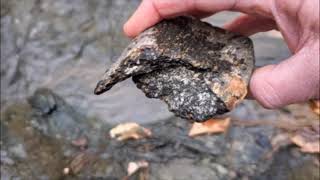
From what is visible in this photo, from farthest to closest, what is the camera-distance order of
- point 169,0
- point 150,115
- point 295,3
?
point 150,115
point 169,0
point 295,3

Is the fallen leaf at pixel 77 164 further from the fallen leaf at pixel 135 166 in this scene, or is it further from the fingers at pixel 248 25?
the fingers at pixel 248 25

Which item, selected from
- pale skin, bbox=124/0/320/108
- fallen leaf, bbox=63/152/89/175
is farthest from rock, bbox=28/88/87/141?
pale skin, bbox=124/0/320/108

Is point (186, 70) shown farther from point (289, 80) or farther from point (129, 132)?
point (129, 132)

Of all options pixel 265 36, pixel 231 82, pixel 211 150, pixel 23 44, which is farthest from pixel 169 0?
pixel 23 44

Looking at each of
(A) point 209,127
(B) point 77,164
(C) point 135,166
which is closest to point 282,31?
(A) point 209,127

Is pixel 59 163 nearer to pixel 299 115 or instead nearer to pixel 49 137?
pixel 49 137

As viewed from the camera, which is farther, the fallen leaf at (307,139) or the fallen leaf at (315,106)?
the fallen leaf at (315,106)

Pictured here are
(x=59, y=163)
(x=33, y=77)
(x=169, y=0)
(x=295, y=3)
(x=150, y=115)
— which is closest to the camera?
(x=295, y=3)

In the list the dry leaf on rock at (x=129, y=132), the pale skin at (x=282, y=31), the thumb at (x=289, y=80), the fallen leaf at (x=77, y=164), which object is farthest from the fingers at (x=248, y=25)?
the fallen leaf at (x=77, y=164)
